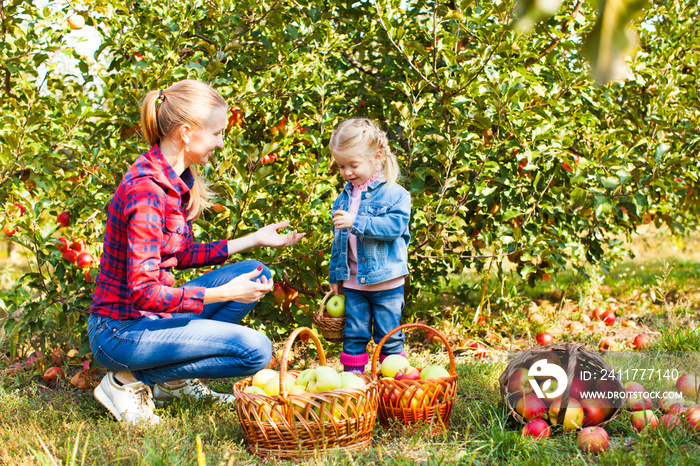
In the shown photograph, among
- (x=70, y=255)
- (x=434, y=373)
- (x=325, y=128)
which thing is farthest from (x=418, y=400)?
(x=70, y=255)

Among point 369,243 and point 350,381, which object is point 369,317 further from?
point 350,381

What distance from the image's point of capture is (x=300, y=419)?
5.33 feet

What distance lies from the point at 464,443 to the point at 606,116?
8.20ft

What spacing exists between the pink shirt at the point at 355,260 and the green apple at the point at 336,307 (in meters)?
0.08

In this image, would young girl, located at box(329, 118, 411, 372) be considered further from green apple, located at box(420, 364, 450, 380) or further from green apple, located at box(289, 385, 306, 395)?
green apple, located at box(289, 385, 306, 395)

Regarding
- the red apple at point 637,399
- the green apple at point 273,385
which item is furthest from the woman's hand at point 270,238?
the red apple at point 637,399

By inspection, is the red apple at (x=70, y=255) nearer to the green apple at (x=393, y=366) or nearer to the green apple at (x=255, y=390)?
the green apple at (x=255, y=390)

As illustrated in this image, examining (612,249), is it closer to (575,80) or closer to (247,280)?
(575,80)

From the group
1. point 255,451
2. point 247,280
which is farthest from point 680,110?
point 255,451

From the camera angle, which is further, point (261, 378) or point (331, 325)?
point (331, 325)

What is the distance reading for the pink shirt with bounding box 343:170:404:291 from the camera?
243 cm

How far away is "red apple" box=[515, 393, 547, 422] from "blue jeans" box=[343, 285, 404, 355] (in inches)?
28.9

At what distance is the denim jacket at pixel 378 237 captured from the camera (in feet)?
7.56

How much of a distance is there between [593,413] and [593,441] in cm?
15
